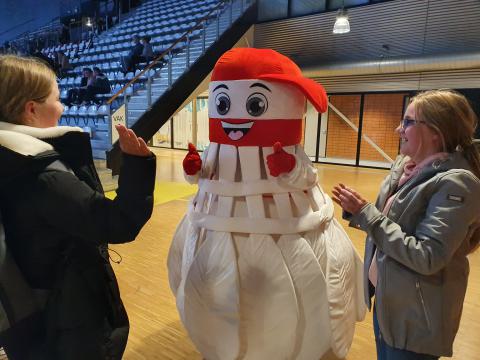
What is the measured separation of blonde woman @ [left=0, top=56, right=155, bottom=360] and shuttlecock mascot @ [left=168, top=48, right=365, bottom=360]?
0.49 metres

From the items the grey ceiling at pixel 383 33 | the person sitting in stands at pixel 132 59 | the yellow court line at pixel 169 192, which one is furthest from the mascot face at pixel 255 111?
the person sitting in stands at pixel 132 59

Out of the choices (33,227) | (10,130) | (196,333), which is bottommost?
(196,333)

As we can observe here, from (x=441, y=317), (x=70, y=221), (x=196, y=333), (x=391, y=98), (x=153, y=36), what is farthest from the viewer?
(x=153, y=36)

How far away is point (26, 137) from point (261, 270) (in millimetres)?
997

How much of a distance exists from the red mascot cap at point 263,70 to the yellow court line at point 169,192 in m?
4.36

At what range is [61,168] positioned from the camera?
1.11 metres

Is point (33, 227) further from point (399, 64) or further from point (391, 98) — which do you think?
point (391, 98)

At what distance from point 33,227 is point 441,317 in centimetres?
133

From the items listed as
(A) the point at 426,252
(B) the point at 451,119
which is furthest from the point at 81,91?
(A) the point at 426,252

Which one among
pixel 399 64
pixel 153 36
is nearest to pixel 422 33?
pixel 399 64

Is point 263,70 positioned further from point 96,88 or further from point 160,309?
point 96,88

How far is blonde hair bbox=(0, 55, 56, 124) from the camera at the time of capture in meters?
1.11

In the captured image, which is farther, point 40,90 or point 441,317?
point 441,317

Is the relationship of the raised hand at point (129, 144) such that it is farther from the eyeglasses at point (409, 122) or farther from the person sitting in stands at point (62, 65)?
the person sitting in stands at point (62, 65)
